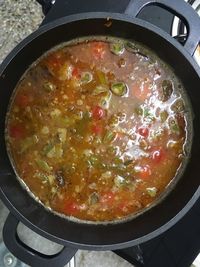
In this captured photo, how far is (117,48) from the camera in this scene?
1.58 meters

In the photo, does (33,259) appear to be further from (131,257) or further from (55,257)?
(131,257)

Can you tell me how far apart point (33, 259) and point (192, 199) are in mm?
492

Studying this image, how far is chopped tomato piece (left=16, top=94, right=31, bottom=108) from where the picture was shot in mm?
1570

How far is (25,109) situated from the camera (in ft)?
5.15

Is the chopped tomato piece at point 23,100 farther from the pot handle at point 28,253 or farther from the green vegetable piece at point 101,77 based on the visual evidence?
the pot handle at point 28,253

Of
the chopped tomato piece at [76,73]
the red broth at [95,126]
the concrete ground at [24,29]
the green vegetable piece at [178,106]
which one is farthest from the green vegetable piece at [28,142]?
the concrete ground at [24,29]

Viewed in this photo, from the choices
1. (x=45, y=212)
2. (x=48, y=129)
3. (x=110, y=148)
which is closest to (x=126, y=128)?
(x=110, y=148)

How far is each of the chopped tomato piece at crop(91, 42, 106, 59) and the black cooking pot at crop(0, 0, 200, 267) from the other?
0.11 ft

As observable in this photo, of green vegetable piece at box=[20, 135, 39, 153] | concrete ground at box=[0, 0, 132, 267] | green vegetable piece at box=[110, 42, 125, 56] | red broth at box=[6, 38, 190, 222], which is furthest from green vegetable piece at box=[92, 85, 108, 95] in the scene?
concrete ground at box=[0, 0, 132, 267]

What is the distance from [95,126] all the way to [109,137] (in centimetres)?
5

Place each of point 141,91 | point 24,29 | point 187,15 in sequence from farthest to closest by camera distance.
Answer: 1. point 24,29
2. point 141,91
3. point 187,15

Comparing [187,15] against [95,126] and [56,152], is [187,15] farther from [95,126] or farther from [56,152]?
[56,152]

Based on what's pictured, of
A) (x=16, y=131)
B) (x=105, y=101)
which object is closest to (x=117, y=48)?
(x=105, y=101)

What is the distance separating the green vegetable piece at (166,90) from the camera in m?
1.58
